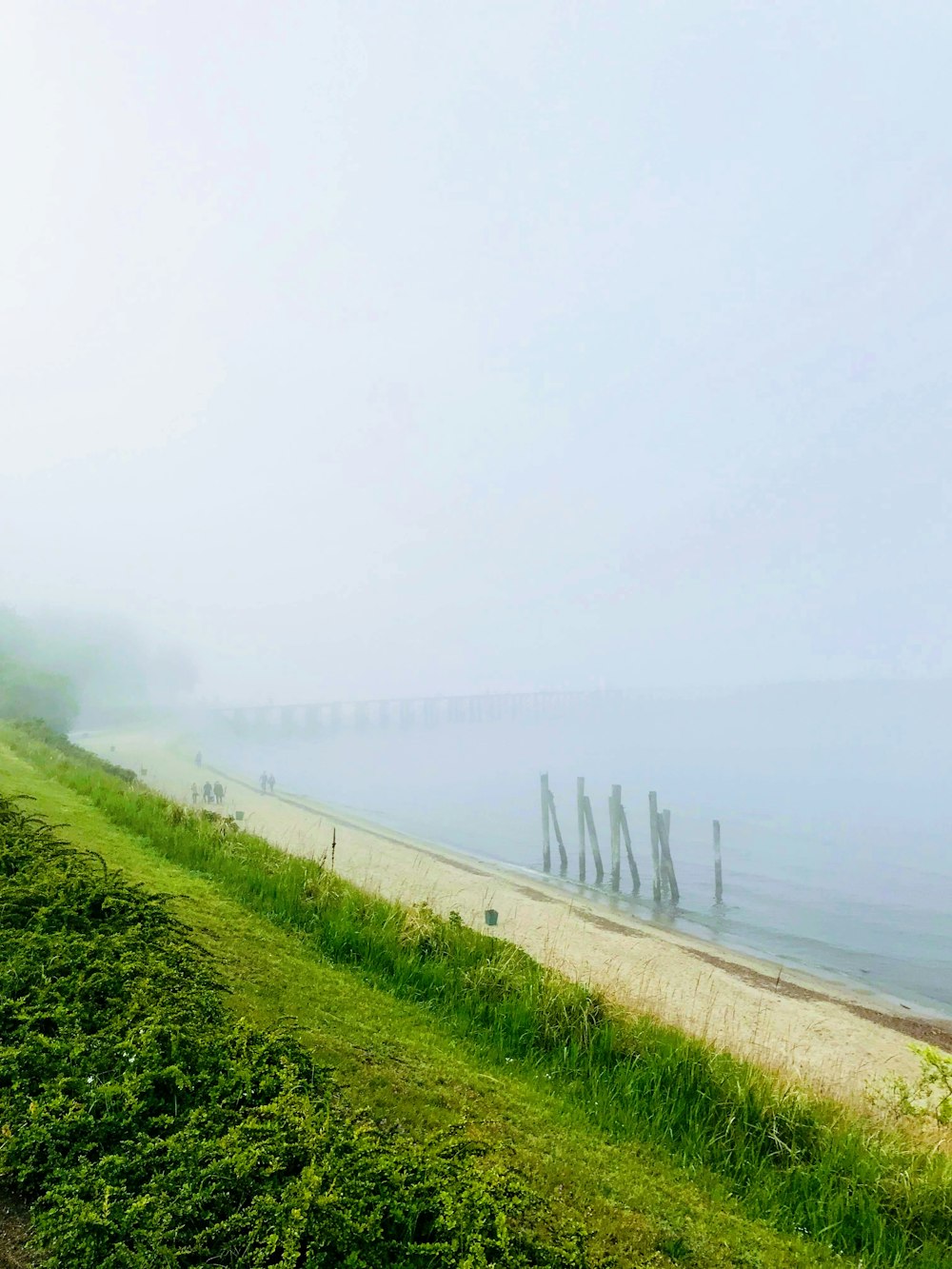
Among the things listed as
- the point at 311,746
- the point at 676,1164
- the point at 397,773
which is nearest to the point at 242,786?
the point at 397,773

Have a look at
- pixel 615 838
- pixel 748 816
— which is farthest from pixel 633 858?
pixel 748 816

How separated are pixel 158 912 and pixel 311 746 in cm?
9950

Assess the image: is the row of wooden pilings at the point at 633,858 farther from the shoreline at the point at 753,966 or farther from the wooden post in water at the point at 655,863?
the shoreline at the point at 753,966

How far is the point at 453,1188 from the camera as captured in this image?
262cm

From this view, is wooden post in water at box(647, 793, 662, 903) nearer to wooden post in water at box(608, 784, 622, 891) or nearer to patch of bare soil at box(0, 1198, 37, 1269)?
wooden post in water at box(608, 784, 622, 891)

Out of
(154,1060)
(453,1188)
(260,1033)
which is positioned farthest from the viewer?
(260,1033)

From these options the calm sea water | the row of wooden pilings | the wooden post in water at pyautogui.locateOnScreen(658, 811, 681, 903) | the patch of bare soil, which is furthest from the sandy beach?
the patch of bare soil

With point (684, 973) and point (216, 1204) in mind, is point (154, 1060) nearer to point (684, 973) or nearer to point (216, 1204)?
point (216, 1204)

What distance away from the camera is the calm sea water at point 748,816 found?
21.9 m

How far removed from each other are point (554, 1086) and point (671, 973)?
12101 millimetres

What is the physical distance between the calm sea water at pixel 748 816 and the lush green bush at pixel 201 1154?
1832 cm

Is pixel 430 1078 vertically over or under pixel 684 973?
over

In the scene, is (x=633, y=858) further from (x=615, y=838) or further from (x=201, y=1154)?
(x=201, y=1154)

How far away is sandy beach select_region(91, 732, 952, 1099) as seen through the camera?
11.0 m
